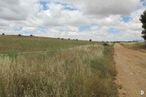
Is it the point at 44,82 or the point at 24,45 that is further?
the point at 24,45

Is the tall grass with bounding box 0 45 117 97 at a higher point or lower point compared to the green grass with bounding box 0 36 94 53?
higher

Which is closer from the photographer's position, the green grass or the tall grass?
the tall grass

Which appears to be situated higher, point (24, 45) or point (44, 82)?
point (44, 82)

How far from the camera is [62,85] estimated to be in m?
7.53

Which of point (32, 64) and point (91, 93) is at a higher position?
point (32, 64)

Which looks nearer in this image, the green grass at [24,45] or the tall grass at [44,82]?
the tall grass at [44,82]

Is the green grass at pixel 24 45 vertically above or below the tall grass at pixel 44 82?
below

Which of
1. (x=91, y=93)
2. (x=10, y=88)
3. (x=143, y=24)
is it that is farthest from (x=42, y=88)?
(x=143, y=24)

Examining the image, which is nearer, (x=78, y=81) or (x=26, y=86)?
(x=26, y=86)

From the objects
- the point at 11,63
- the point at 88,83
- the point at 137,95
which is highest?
the point at 11,63

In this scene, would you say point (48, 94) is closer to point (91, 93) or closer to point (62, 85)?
point (62, 85)

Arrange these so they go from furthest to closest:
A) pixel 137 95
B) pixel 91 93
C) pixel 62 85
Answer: pixel 137 95 → pixel 91 93 → pixel 62 85

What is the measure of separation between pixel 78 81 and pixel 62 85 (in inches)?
31.3

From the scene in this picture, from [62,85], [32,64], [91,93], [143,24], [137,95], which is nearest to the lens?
[62,85]
